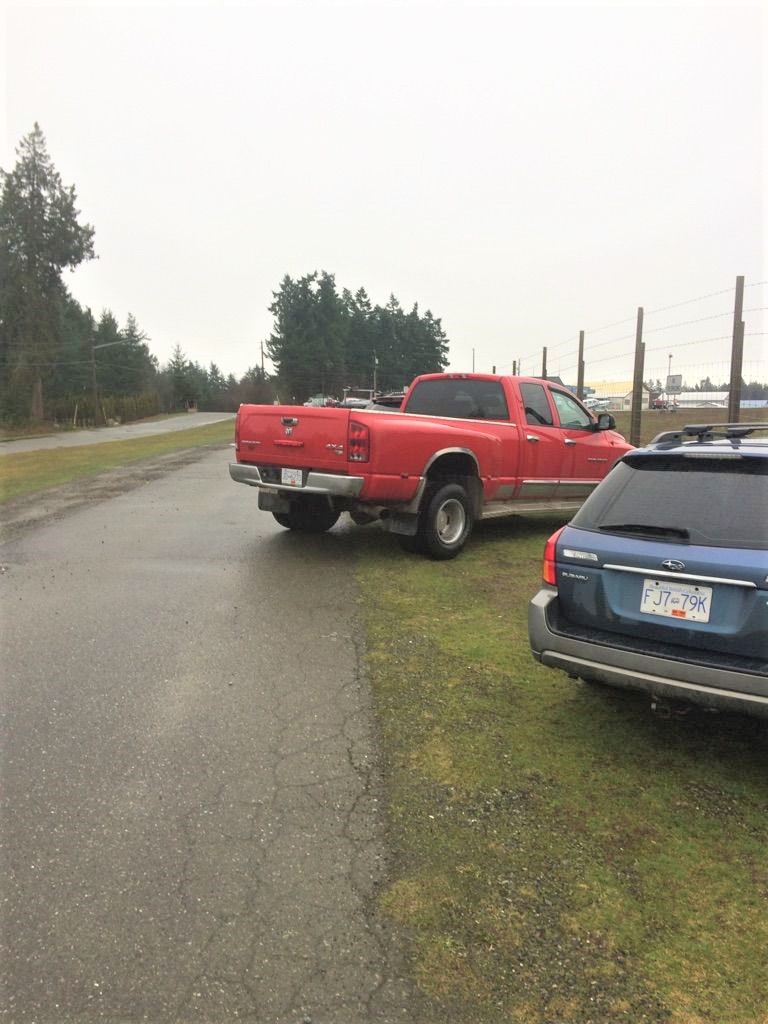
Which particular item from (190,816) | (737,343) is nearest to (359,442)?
(190,816)

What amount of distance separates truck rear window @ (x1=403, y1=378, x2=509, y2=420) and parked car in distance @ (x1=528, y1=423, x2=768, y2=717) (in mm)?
4252

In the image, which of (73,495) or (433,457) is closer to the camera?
(433,457)

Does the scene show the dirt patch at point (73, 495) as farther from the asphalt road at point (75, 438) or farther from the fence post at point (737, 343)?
the asphalt road at point (75, 438)

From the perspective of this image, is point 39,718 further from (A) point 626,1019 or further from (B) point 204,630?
(A) point 626,1019

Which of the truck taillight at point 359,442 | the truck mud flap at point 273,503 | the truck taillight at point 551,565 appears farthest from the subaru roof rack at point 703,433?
the truck mud flap at point 273,503

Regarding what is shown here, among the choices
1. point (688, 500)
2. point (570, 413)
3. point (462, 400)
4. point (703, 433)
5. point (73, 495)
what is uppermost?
point (462, 400)

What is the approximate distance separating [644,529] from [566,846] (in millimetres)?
1554

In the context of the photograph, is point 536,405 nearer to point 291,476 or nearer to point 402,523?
point 402,523

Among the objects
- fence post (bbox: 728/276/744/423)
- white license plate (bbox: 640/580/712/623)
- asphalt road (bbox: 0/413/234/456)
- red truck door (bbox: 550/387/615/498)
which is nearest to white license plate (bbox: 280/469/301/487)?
red truck door (bbox: 550/387/615/498)

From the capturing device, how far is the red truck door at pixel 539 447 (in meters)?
8.15

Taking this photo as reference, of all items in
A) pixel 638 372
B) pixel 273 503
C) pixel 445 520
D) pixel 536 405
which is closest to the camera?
pixel 445 520

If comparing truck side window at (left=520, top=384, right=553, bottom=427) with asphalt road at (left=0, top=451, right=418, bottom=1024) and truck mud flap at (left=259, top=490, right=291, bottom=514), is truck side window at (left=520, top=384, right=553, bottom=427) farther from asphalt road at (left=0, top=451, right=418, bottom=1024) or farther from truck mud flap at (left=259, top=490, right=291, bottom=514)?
asphalt road at (left=0, top=451, right=418, bottom=1024)

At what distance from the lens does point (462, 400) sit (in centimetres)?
820

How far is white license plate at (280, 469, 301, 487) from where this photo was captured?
276 inches
